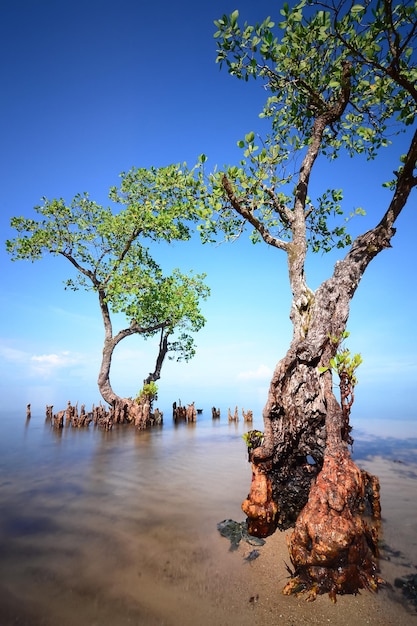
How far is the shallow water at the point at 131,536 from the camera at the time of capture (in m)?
3.66

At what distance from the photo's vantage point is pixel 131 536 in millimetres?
5562

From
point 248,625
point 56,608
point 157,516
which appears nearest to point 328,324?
point 248,625

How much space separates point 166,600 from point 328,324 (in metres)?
5.35

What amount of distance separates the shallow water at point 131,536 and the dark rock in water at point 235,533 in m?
0.15

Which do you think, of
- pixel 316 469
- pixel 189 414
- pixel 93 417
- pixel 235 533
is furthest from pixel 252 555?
pixel 189 414

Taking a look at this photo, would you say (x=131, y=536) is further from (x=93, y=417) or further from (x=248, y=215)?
(x=93, y=417)

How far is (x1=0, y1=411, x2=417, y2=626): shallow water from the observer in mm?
3662

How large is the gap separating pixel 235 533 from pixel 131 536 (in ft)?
6.33

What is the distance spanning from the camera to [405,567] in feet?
14.5

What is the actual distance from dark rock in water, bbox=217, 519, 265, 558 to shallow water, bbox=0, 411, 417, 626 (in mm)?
148

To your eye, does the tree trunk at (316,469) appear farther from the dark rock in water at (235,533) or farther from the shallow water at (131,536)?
the shallow water at (131,536)

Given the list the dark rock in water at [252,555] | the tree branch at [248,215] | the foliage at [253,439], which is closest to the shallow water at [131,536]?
the dark rock in water at [252,555]

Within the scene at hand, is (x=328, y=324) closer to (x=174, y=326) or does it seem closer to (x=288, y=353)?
(x=288, y=353)

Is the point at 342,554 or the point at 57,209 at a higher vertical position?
the point at 57,209
